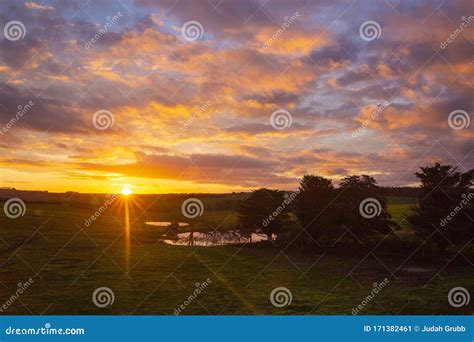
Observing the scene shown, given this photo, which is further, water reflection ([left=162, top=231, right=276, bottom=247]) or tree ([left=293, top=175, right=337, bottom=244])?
water reflection ([left=162, top=231, right=276, bottom=247])

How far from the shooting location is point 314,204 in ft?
139

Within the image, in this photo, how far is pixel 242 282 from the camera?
80.0ft

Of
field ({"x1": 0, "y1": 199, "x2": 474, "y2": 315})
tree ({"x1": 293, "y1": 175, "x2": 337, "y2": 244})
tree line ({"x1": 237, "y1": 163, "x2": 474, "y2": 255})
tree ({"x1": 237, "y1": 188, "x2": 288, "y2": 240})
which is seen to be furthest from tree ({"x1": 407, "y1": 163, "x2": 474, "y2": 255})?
tree ({"x1": 237, "y1": 188, "x2": 288, "y2": 240})

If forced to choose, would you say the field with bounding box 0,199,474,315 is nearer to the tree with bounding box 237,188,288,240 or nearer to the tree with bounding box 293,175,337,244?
the tree with bounding box 293,175,337,244

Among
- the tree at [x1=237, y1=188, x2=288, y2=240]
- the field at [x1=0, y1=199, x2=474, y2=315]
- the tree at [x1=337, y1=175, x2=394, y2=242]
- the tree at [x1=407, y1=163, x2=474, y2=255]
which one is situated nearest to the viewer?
the field at [x1=0, y1=199, x2=474, y2=315]

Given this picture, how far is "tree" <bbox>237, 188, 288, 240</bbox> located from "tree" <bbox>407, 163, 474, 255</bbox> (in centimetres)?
1672

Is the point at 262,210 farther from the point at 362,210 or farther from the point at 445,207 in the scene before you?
the point at 445,207

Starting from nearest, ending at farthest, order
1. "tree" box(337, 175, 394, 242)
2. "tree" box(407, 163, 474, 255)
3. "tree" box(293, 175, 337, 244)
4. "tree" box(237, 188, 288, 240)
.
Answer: "tree" box(407, 163, 474, 255)
"tree" box(337, 175, 394, 242)
"tree" box(293, 175, 337, 244)
"tree" box(237, 188, 288, 240)

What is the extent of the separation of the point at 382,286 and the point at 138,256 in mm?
20684

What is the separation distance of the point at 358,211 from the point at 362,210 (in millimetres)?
395

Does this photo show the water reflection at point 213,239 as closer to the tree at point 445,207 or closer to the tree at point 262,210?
the tree at point 262,210

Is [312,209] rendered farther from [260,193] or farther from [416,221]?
[416,221]

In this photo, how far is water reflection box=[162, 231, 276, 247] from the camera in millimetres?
50062
